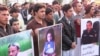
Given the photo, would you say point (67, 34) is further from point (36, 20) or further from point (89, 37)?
point (36, 20)

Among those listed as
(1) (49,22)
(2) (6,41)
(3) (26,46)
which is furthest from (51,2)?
(2) (6,41)

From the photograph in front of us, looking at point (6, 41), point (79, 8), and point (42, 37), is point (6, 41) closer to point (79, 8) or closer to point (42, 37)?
point (42, 37)

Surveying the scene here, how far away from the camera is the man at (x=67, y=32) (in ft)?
9.70

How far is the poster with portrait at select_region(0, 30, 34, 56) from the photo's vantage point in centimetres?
198

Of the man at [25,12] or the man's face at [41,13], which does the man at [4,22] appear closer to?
the man at [25,12]

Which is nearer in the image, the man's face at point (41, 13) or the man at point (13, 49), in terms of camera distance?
the man at point (13, 49)

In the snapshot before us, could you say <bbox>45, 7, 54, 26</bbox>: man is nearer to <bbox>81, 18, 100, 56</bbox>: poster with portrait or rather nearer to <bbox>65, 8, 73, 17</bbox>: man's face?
<bbox>65, 8, 73, 17</bbox>: man's face

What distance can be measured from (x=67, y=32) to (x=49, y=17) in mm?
441

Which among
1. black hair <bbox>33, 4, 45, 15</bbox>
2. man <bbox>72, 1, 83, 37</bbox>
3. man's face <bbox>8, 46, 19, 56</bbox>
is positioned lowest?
man's face <bbox>8, 46, 19, 56</bbox>

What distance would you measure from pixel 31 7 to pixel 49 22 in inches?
13.3

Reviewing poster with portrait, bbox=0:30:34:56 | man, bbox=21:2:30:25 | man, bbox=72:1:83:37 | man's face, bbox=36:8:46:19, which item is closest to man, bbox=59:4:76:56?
man, bbox=72:1:83:37

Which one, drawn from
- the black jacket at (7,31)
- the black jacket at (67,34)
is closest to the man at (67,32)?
the black jacket at (67,34)

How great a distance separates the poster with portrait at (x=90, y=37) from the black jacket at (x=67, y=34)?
27cm

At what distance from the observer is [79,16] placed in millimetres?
3246
